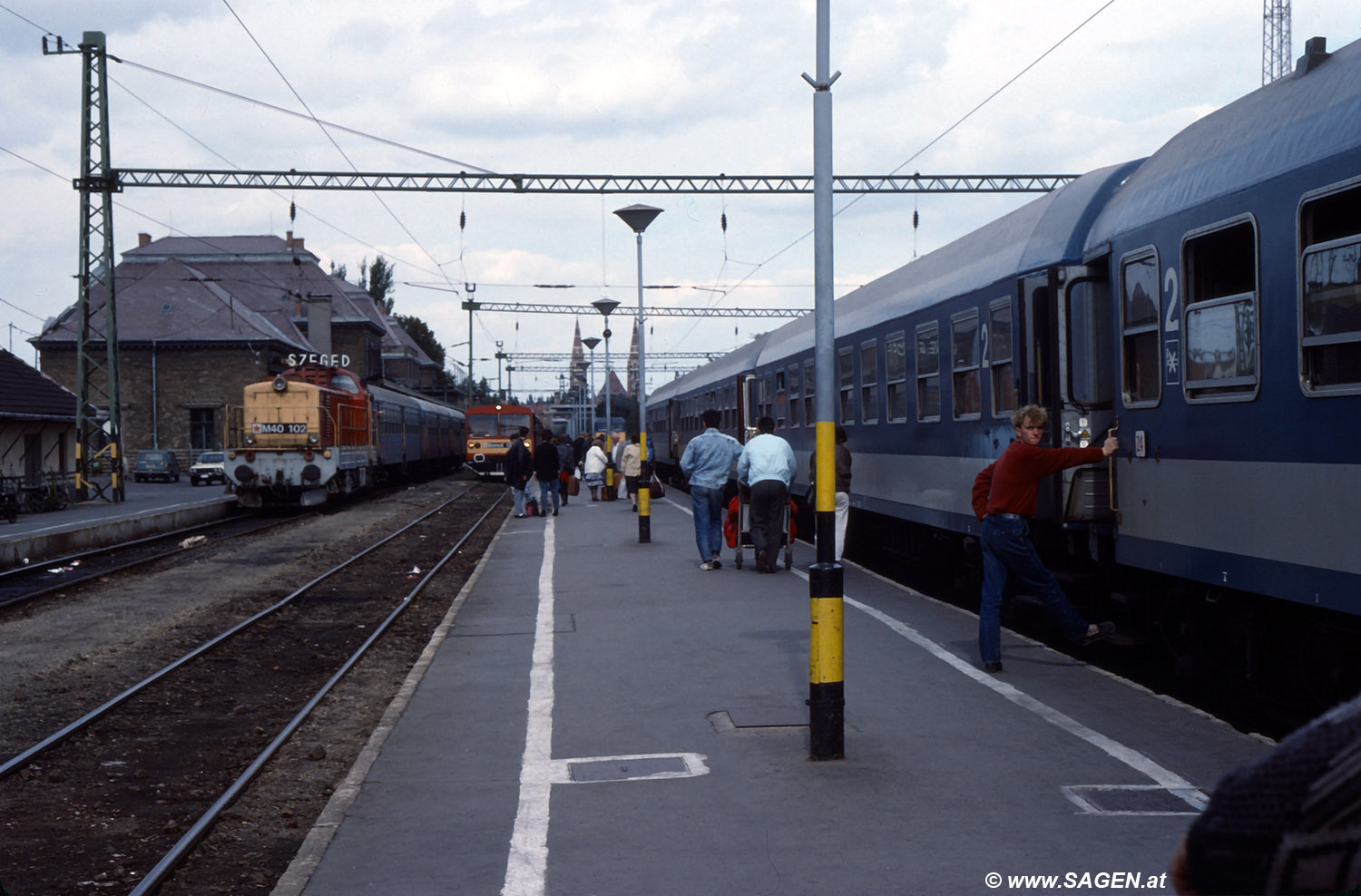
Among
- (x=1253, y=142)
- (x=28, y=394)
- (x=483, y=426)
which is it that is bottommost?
(x=483, y=426)

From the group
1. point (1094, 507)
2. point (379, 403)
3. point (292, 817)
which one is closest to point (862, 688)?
point (1094, 507)

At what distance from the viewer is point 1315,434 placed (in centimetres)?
680

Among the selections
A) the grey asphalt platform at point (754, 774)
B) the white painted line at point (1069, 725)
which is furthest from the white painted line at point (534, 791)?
the white painted line at point (1069, 725)

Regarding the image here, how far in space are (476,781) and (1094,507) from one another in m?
4.93

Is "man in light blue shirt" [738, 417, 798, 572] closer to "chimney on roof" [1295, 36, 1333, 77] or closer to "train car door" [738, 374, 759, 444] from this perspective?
"chimney on roof" [1295, 36, 1333, 77]

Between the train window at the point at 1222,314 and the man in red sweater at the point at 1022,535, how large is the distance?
1067mm

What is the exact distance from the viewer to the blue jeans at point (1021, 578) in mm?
9125

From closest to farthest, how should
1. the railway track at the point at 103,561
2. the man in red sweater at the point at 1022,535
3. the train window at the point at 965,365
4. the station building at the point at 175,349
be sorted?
1. the man in red sweater at the point at 1022,535
2. the train window at the point at 965,365
3. the railway track at the point at 103,561
4. the station building at the point at 175,349

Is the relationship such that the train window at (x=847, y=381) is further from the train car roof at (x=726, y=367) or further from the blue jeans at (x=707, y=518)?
the train car roof at (x=726, y=367)

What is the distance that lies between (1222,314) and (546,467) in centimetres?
2097

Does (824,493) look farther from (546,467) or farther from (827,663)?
(546,467)

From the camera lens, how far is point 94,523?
25.0m

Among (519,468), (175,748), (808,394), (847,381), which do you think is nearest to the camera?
(175,748)

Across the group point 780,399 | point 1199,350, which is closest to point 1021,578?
point 1199,350
